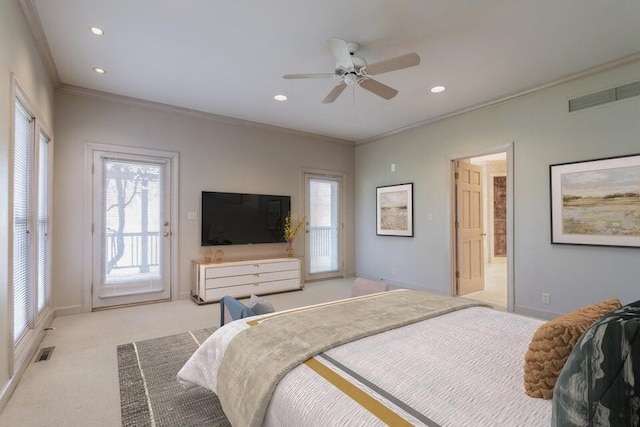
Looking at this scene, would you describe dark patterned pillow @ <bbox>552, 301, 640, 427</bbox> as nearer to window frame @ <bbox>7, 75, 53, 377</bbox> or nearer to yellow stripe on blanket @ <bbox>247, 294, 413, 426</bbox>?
yellow stripe on blanket @ <bbox>247, 294, 413, 426</bbox>

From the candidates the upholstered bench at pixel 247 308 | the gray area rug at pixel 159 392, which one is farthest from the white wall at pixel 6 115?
the upholstered bench at pixel 247 308

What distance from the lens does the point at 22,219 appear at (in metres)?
2.65

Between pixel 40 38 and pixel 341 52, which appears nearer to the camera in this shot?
Result: pixel 341 52

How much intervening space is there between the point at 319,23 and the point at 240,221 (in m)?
3.19

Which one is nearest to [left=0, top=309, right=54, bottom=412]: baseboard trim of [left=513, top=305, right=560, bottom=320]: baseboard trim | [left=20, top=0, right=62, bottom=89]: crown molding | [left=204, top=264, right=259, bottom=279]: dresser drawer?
[left=204, top=264, right=259, bottom=279]: dresser drawer

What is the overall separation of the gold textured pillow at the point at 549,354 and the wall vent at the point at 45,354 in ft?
11.4

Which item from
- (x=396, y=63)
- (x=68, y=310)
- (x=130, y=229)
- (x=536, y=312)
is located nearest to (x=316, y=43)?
(x=396, y=63)

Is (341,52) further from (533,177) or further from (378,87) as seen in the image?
(533,177)

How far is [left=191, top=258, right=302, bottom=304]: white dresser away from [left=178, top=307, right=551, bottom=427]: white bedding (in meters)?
2.63

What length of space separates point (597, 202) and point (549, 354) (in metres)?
3.07

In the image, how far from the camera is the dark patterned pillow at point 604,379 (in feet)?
2.24

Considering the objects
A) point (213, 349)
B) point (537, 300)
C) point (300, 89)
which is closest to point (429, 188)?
point (537, 300)

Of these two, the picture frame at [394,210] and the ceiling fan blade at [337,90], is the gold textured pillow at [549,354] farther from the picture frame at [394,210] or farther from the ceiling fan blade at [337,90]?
the picture frame at [394,210]

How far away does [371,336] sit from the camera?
5.23 feet
